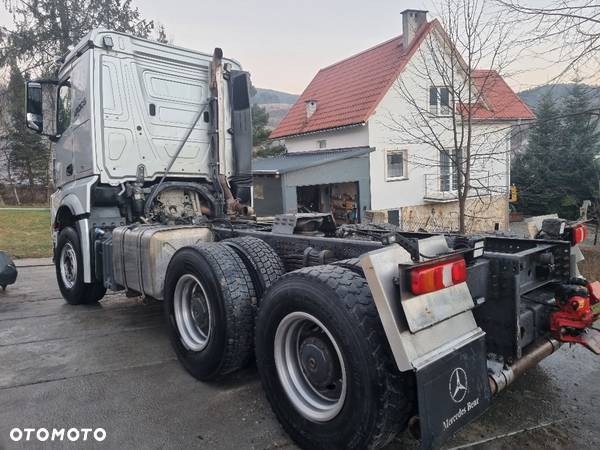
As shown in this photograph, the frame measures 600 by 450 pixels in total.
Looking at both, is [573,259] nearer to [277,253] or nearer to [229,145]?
[277,253]

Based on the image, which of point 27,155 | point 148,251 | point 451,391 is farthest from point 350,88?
point 27,155

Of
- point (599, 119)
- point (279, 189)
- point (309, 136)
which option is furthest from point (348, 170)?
point (599, 119)

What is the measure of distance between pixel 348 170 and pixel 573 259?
15100 millimetres

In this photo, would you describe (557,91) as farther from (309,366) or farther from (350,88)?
(350,88)

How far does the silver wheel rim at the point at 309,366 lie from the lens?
2.58 meters

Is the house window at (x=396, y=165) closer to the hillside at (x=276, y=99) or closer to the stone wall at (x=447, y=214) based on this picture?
the stone wall at (x=447, y=214)

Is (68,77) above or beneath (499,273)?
above

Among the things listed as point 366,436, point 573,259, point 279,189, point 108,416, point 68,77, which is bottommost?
point 108,416

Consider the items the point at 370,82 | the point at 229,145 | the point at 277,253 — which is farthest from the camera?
the point at 370,82

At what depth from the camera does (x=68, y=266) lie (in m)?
6.18

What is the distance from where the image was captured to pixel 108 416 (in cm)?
306

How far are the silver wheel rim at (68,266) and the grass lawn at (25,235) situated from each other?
5.89 metres

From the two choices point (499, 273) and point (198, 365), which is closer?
point (499, 273)

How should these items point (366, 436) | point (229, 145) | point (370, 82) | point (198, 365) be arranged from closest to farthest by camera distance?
point (366, 436)
point (198, 365)
point (229, 145)
point (370, 82)
